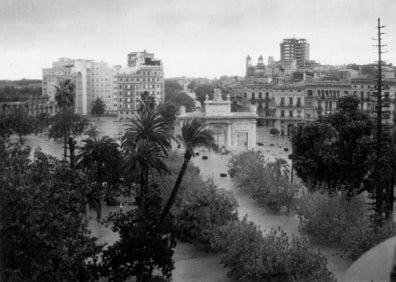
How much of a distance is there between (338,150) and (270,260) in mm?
12566

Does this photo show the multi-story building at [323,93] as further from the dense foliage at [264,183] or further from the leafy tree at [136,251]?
the leafy tree at [136,251]

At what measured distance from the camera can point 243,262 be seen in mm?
17812

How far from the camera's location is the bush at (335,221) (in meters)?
19.9

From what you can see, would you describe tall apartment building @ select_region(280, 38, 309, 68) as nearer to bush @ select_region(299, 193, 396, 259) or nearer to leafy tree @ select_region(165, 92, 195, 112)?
leafy tree @ select_region(165, 92, 195, 112)

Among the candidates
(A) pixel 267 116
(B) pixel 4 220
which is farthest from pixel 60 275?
(A) pixel 267 116

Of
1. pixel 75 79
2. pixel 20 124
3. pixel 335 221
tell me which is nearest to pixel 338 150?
pixel 335 221

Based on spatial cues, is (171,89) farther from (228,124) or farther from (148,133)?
(148,133)

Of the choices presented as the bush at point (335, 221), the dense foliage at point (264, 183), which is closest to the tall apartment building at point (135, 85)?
the dense foliage at point (264, 183)

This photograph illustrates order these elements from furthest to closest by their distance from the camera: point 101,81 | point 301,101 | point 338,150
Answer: point 101,81 → point 301,101 → point 338,150

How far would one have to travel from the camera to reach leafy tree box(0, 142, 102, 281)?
13562 millimetres

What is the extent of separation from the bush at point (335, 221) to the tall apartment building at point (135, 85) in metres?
49.9

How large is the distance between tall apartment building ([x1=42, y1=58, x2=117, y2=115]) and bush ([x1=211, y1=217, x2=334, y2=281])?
8161 cm

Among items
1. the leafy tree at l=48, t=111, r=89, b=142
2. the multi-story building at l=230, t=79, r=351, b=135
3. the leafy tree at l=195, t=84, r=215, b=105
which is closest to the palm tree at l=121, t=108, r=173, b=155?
the leafy tree at l=48, t=111, r=89, b=142

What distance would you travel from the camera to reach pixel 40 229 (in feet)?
46.5
